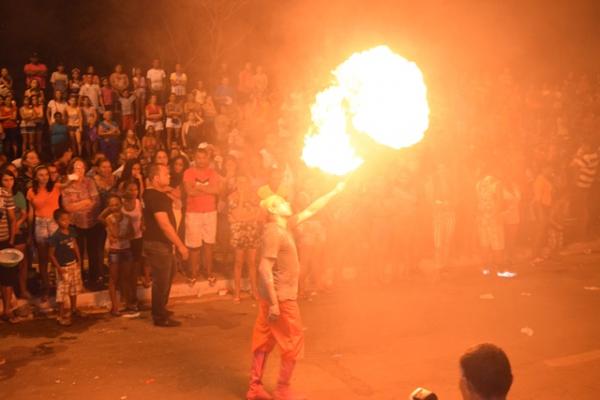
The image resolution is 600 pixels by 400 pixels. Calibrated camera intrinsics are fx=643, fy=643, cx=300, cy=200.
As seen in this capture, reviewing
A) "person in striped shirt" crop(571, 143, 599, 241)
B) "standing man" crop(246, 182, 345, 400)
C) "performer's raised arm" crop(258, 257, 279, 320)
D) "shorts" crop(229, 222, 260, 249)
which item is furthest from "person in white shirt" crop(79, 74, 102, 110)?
"person in striped shirt" crop(571, 143, 599, 241)

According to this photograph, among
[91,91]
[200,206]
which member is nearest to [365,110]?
[200,206]

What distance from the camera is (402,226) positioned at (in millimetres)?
10742

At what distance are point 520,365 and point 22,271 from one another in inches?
252

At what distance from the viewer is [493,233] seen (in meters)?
11.3

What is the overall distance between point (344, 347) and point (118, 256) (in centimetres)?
334

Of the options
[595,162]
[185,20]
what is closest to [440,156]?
[595,162]

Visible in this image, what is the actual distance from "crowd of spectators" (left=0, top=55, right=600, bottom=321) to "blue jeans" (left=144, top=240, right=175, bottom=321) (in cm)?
75

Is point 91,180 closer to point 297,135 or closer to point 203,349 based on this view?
point 203,349

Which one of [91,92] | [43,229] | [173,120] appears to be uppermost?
[91,92]

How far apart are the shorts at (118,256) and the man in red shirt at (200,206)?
1.18 meters

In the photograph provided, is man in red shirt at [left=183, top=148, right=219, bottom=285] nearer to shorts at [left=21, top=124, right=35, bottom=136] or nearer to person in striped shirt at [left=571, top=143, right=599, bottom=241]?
shorts at [left=21, top=124, right=35, bottom=136]

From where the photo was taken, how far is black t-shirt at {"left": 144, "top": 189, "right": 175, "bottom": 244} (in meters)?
7.92

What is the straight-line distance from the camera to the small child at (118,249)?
8594mm

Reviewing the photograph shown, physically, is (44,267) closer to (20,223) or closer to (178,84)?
(20,223)
